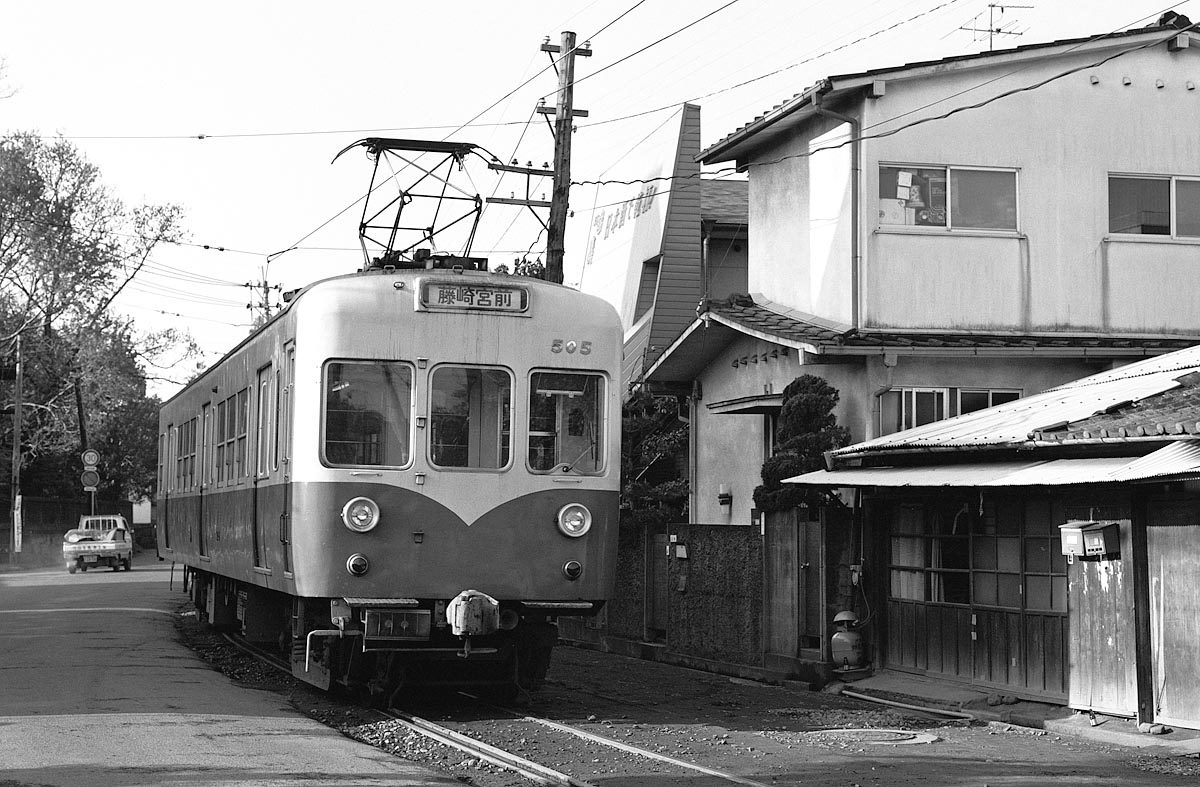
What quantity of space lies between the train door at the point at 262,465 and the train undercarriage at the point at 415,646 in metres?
0.59

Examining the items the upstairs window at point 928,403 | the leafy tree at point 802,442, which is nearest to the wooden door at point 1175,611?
the leafy tree at point 802,442

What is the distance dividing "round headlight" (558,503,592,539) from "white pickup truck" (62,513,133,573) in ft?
108

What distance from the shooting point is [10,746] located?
30.4 feet

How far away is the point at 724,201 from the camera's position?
2780cm

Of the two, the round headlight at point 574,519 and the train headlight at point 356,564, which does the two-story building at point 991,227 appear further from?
the train headlight at point 356,564

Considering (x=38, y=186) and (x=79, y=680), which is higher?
(x=38, y=186)

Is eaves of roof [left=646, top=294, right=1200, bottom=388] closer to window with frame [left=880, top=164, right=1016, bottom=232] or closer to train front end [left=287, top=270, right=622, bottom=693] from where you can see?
window with frame [left=880, top=164, right=1016, bottom=232]

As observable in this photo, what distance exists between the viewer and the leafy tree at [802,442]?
15.5 meters

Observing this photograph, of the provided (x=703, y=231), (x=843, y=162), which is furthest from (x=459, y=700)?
(x=703, y=231)

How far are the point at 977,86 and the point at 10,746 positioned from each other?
41.6 ft

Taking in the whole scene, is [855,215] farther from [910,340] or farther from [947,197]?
[910,340]

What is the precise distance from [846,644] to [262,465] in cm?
592

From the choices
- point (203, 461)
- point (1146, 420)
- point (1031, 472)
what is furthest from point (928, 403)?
point (203, 461)

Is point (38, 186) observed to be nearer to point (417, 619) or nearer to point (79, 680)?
point (79, 680)
